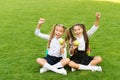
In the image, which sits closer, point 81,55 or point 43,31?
point 81,55

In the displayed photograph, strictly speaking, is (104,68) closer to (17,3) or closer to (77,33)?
(77,33)

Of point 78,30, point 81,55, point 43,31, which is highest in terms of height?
point 78,30

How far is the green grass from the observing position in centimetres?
557

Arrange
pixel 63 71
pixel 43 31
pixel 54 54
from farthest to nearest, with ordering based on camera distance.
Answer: pixel 43 31 → pixel 54 54 → pixel 63 71

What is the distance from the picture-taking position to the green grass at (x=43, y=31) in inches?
219

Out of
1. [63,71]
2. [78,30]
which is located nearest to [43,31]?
[78,30]

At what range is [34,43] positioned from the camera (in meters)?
7.64

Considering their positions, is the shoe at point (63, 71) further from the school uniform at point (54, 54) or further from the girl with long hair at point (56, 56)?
the school uniform at point (54, 54)

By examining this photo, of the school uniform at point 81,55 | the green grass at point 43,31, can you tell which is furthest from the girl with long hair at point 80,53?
the green grass at point 43,31

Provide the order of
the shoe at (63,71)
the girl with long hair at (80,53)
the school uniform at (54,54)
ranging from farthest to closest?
the school uniform at (54,54), the girl with long hair at (80,53), the shoe at (63,71)

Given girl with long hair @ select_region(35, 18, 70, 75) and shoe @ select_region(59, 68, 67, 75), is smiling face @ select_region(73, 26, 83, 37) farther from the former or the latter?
shoe @ select_region(59, 68, 67, 75)

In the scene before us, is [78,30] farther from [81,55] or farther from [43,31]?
[43,31]

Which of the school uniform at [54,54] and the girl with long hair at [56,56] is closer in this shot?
the girl with long hair at [56,56]

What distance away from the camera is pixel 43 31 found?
8.99 meters
